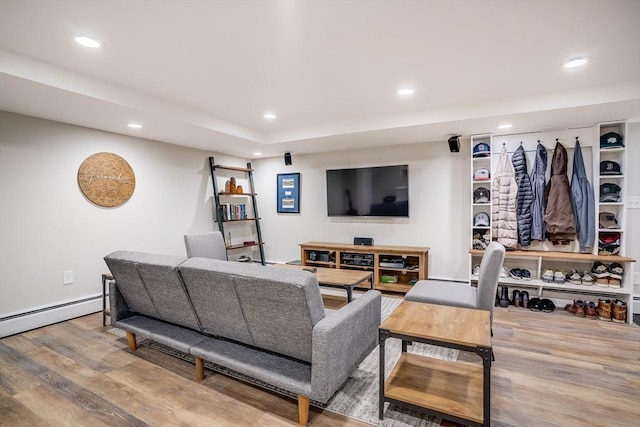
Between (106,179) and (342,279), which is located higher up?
(106,179)

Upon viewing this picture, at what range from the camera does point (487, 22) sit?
1.89m

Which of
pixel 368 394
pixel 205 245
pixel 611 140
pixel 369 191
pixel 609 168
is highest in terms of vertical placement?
pixel 611 140

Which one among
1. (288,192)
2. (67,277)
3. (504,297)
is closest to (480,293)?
(504,297)

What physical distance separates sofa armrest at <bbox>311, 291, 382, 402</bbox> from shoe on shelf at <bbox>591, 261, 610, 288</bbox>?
3110mm

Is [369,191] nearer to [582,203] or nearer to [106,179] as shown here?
[582,203]

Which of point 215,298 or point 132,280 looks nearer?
point 215,298

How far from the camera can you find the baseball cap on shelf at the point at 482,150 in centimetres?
406

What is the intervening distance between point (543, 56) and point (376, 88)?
50.4 inches

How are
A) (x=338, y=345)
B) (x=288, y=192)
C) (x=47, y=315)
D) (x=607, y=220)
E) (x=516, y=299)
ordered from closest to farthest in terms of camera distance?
(x=338, y=345)
(x=47, y=315)
(x=607, y=220)
(x=516, y=299)
(x=288, y=192)

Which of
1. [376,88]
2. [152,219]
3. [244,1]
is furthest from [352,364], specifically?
[152,219]

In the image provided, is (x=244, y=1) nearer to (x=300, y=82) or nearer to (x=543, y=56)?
(x=300, y=82)

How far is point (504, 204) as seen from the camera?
3.94 metres

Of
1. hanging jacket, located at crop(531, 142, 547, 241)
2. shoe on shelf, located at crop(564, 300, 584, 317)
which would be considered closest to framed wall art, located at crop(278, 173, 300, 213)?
hanging jacket, located at crop(531, 142, 547, 241)

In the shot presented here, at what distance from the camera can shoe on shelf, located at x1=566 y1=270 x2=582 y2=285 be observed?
11.7ft
